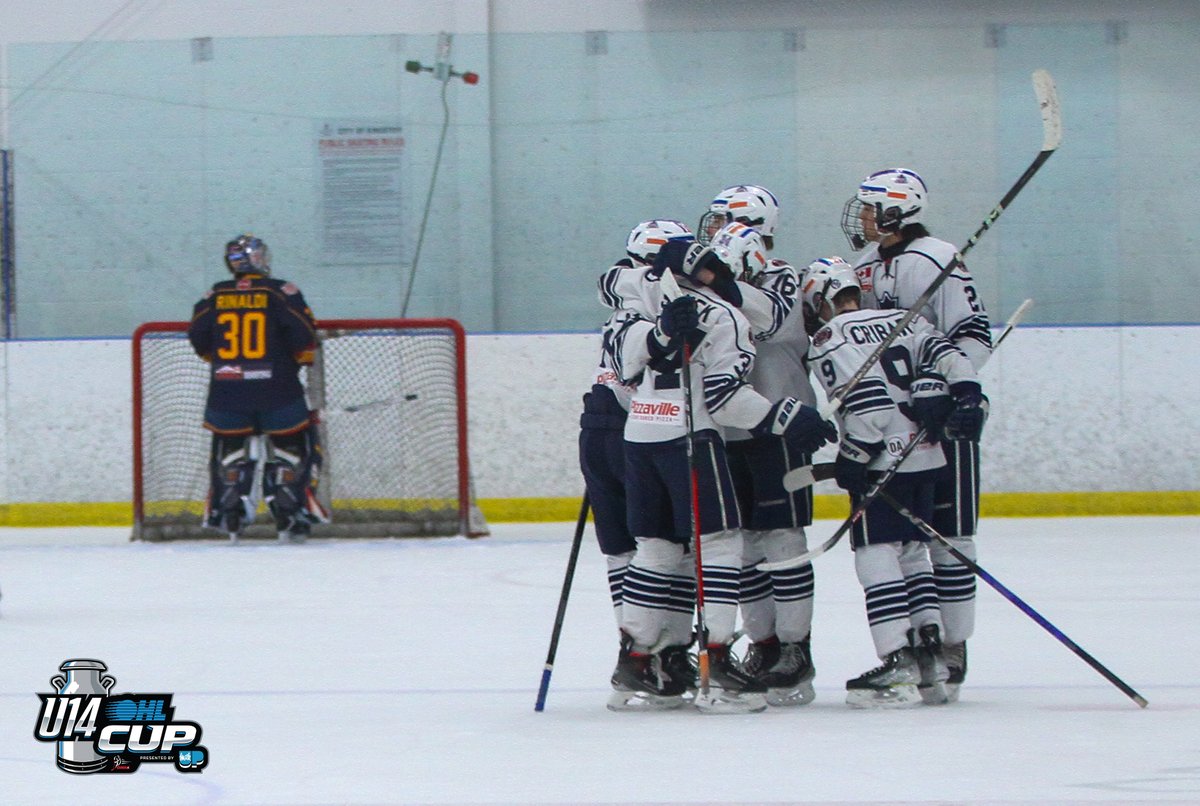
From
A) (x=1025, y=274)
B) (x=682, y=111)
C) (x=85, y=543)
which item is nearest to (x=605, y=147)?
(x=682, y=111)

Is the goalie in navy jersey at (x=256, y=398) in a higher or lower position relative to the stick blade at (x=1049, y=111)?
lower

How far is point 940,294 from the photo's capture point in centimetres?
402

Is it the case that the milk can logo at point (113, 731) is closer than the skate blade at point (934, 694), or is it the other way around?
the milk can logo at point (113, 731)

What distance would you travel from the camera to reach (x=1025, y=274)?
30.5ft

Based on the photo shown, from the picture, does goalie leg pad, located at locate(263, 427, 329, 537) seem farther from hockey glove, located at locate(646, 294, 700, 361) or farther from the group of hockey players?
hockey glove, located at locate(646, 294, 700, 361)

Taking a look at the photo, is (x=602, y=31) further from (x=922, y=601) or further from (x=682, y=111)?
(x=922, y=601)

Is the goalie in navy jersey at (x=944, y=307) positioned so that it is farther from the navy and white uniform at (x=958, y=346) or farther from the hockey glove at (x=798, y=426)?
the hockey glove at (x=798, y=426)

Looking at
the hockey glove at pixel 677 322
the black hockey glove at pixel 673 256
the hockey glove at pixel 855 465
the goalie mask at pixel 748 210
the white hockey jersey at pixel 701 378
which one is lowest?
the hockey glove at pixel 855 465

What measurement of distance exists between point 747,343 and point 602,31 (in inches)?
238

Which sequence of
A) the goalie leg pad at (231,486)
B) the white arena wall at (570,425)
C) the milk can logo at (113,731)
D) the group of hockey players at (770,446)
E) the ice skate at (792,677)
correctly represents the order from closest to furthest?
the milk can logo at (113,731) → the group of hockey players at (770,446) → the ice skate at (792,677) → the goalie leg pad at (231,486) → the white arena wall at (570,425)

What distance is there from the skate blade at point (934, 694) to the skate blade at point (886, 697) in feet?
0.15

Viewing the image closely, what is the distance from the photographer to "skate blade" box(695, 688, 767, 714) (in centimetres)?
→ 375

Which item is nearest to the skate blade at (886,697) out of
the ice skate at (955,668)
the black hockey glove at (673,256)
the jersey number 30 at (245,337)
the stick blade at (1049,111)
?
the ice skate at (955,668)

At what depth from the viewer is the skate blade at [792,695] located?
153 inches
